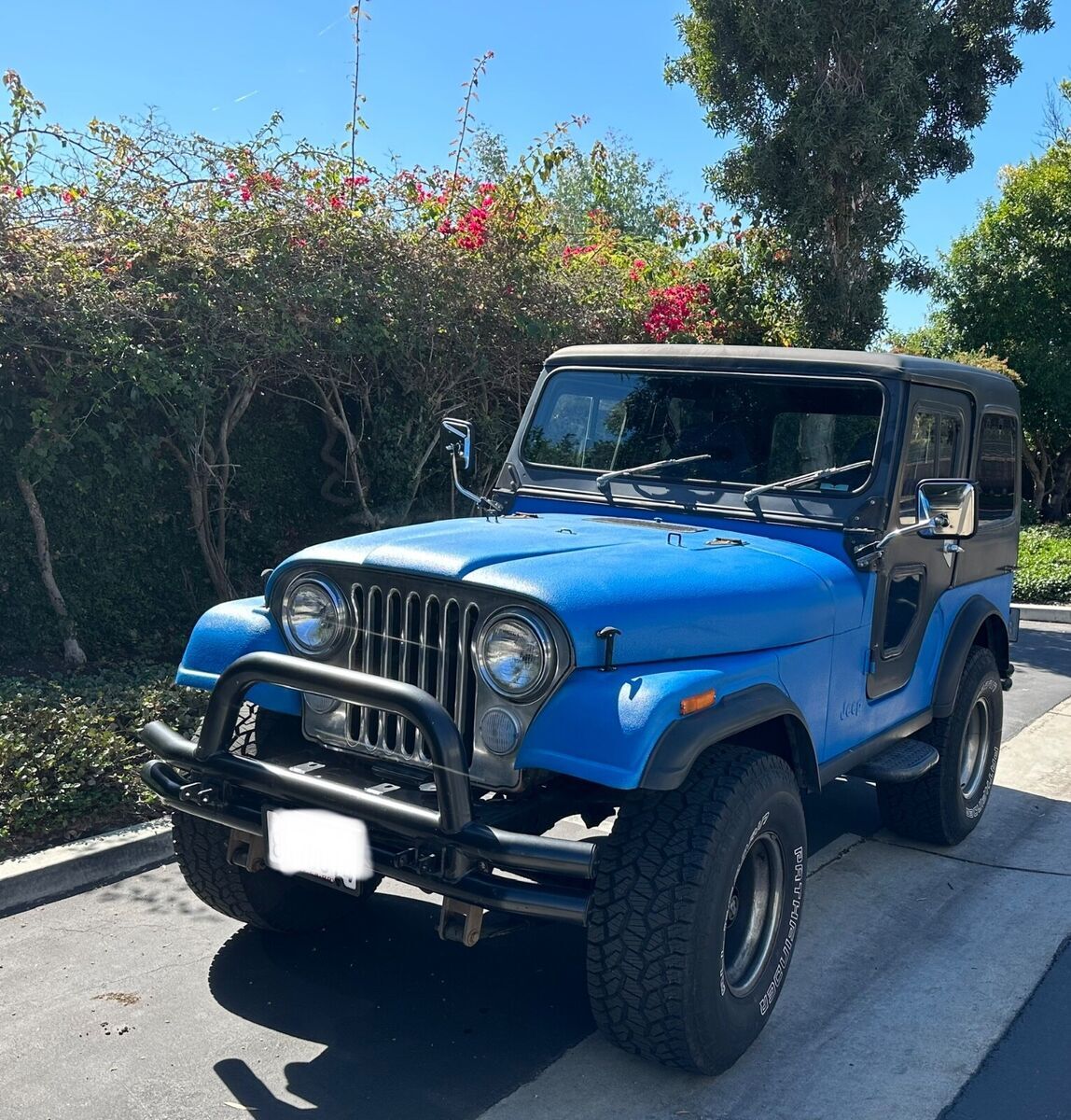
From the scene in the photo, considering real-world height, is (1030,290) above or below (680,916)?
above

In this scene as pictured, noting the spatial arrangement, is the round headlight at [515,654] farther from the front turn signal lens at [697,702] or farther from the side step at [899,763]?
the side step at [899,763]

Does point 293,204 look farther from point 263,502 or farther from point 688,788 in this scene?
point 688,788

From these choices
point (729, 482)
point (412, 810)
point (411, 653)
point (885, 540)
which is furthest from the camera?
point (729, 482)

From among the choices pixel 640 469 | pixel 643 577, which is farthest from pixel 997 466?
pixel 643 577

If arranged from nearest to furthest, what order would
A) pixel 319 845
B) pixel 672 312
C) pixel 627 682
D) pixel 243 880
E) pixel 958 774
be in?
1. pixel 627 682
2. pixel 319 845
3. pixel 243 880
4. pixel 958 774
5. pixel 672 312

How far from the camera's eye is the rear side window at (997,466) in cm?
511

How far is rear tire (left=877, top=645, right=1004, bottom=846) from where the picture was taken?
4.84 m

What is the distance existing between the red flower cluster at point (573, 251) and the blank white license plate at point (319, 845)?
25.0 feet

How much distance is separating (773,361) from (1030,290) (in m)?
14.7

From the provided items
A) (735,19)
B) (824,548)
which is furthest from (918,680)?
(735,19)

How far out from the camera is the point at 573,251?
33.9 feet

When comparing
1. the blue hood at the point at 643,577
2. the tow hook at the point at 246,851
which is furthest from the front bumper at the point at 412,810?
the blue hood at the point at 643,577

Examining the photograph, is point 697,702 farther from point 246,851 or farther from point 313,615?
point 246,851

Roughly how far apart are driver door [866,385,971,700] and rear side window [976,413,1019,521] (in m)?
0.33
